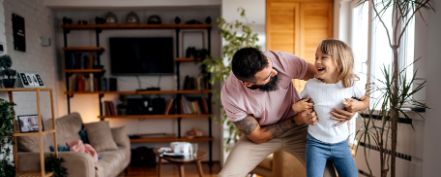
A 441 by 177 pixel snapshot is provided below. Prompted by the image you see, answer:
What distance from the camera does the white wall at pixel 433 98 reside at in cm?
181

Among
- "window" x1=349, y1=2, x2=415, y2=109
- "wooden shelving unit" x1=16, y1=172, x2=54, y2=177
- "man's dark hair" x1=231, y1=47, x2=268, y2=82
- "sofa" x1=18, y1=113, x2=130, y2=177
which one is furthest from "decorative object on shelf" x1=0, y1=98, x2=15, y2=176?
"window" x1=349, y1=2, x2=415, y2=109

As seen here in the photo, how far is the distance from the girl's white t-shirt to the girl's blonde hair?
0.13ft

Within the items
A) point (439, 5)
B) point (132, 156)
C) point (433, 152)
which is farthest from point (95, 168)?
point (439, 5)

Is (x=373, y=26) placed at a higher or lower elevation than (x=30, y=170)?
higher

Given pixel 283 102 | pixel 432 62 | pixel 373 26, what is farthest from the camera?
pixel 373 26

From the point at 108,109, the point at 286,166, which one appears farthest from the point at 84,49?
the point at 286,166

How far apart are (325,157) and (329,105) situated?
27 centimetres

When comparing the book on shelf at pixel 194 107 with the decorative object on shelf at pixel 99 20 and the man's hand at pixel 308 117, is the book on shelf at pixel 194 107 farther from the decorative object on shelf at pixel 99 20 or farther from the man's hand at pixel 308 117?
the man's hand at pixel 308 117

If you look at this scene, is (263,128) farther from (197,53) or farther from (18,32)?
(18,32)

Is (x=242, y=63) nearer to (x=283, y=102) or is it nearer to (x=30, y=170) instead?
(x=283, y=102)

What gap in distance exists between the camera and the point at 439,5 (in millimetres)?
1797

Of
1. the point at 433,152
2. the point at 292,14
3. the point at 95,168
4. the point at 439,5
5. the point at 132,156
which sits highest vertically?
the point at 292,14

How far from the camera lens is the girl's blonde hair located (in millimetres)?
1480

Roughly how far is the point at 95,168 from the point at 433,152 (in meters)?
2.68
